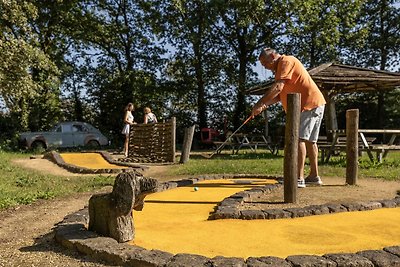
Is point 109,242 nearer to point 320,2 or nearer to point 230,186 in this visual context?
point 230,186

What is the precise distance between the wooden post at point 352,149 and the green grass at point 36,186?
168 inches

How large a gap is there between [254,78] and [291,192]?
2030 centimetres

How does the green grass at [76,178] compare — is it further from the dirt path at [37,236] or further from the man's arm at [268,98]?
the man's arm at [268,98]

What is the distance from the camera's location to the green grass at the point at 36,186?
6.07 m

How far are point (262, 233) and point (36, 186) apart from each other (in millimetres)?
5053

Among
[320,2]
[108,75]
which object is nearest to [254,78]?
[320,2]

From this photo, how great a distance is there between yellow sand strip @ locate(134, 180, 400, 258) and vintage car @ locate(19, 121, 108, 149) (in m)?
14.5

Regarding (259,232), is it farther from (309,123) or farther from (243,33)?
(243,33)

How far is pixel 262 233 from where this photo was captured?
385cm

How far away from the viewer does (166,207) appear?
17.3 ft

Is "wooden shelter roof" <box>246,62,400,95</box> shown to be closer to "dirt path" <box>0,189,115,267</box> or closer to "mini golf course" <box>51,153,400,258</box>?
"mini golf course" <box>51,153,400,258</box>

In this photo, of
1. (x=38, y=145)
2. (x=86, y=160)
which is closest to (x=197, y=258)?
(x=86, y=160)

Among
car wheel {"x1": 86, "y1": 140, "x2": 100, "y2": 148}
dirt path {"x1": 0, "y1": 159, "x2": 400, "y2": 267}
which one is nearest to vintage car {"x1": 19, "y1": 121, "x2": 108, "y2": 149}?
car wheel {"x1": 86, "y1": 140, "x2": 100, "y2": 148}

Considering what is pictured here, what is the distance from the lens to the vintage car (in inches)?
712
